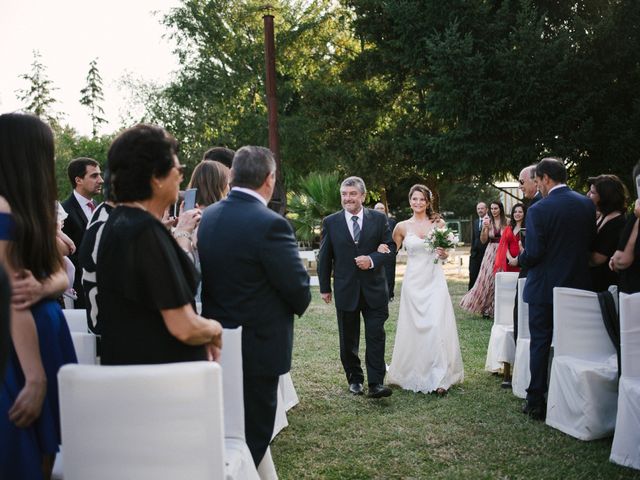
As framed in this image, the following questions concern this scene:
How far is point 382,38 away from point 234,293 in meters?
18.2

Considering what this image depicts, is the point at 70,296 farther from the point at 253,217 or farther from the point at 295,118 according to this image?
the point at 295,118

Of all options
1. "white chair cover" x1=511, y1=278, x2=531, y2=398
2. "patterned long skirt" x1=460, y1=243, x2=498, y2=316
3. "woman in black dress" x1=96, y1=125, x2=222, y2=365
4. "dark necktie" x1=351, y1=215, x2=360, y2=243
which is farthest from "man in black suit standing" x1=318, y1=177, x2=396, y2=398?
→ "patterned long skirt" x1=460, y1=243, x2=498, y2=316

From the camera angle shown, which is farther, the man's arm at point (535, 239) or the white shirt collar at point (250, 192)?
the man's arm at point (535, 239)

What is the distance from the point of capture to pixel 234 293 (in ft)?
11.3

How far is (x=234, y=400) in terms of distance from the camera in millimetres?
3340

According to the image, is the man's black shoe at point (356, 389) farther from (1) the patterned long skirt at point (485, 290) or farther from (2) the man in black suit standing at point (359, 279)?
(1) the patterned long skirt at point (485, 290)

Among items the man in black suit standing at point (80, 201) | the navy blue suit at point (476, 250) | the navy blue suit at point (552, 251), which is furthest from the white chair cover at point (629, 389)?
the navy blue suit at point (476, 250)

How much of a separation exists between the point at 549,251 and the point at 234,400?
317cm

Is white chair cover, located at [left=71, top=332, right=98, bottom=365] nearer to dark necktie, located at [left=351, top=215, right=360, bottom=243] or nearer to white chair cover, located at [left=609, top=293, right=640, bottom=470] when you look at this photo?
white chair cover, located at [left=609, top=293, right=640, bottom=470]

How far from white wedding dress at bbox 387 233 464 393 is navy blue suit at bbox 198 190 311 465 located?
3325mm

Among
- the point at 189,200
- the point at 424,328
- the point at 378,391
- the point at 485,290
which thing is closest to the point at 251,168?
the point at 189,200

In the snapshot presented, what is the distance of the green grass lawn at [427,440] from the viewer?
4.47 meters

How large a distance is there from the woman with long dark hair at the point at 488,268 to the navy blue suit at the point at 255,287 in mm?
8311

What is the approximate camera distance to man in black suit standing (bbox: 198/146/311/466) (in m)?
3.35
